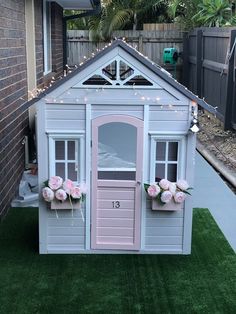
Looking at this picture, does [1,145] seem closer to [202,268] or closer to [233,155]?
[202,268]

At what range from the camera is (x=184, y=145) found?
200 inches

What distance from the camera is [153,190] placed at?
16.3 ft

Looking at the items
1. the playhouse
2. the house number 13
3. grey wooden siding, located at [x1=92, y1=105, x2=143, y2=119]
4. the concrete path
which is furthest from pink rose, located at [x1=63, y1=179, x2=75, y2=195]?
the concrete path

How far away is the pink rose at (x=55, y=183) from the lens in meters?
4.99

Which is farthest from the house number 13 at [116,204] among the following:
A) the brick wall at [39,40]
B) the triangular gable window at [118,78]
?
the brick wall at [39,40]

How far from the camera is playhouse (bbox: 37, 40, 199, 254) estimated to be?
4934mm

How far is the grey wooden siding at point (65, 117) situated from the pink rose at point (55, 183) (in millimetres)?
454

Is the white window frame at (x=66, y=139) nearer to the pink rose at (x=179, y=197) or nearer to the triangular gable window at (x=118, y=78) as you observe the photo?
the triangular gable window at (x=118, y=78)

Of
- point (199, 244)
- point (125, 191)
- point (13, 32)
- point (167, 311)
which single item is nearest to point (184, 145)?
point (125, 191)

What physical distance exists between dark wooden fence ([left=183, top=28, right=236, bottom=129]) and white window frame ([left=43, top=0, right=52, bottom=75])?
333 cm

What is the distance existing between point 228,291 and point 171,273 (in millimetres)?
559

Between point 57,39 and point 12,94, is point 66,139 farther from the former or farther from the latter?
point 57,39

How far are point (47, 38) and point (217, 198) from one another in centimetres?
531

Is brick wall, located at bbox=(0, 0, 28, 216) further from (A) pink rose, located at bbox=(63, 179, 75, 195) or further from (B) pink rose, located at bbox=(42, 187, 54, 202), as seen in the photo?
(A) pink rose, located at bbox=(63, 179, 75, 195)
